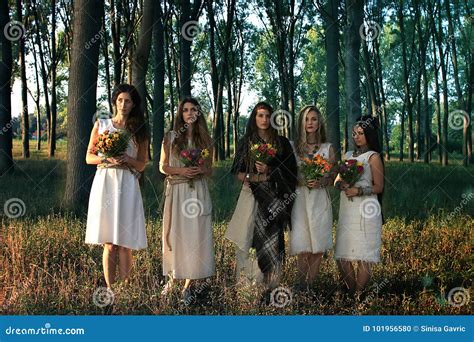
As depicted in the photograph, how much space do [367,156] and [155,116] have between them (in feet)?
23.5

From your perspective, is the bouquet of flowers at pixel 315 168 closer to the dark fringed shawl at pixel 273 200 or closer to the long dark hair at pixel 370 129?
the dark fringed shawl at pixel 273 200

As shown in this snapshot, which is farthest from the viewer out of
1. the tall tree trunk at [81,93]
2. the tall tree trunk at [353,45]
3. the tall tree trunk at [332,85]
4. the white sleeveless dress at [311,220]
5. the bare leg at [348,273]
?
the tall tree trunk at [332,85]

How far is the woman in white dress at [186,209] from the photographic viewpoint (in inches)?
197

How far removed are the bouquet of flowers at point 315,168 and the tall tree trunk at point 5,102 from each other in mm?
11460

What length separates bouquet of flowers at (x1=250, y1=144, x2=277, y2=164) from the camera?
4785mm

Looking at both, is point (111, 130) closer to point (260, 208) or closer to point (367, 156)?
point (260, 208)

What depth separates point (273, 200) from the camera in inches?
201

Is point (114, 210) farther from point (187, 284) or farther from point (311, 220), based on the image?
point (311, 220)

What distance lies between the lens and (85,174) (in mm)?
8242

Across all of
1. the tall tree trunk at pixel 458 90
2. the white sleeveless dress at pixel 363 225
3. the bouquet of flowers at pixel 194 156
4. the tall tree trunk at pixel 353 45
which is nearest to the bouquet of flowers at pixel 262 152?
the bouquet of flowers at pixel 194 156

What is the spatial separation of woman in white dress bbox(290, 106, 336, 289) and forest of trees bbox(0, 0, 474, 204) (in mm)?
1325

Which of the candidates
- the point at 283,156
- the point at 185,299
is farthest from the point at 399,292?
the point at 185,299

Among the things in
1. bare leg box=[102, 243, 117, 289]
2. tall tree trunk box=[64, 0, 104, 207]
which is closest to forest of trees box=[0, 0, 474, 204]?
tall tree trunk box=[64, 0, 104, 207]

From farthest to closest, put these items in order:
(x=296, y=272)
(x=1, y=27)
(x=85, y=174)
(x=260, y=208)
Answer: (x=1, y=27) → (x=85, y=174) → (x=296, y=272) → (x=260, y=208)
